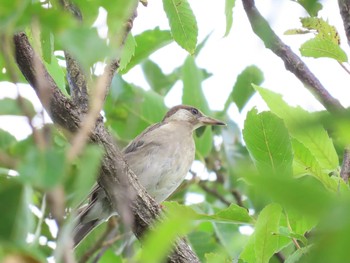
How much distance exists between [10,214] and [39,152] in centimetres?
10

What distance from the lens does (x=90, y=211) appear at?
17.7 ft

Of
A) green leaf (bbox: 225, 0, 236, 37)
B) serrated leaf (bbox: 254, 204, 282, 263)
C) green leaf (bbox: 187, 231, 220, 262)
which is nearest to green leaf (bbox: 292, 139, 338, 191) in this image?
serrated leaf (bbox: 254, 204, 282, 263)

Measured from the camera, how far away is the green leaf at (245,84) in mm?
5562

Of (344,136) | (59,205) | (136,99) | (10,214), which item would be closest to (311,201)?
(344,136)

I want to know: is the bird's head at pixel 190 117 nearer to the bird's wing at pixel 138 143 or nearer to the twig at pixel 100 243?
the bird's wing at pixel 138 143

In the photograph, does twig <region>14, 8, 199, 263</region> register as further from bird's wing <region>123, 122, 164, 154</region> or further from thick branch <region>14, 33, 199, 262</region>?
bird's wing <region>123, 122, 164, 154</region>

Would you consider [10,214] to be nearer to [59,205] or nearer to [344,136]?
[59,205]

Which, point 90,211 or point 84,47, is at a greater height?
point 90,211

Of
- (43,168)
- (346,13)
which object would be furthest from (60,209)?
(346,13)

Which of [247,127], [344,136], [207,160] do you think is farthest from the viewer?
[207,160]

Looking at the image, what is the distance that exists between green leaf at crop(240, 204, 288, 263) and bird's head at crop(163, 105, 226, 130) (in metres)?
3.13

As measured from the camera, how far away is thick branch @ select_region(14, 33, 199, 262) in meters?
2.82

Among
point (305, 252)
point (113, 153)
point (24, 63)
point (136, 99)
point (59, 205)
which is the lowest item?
point (305, 252)

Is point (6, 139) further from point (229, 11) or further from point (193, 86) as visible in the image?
point (229, 11)
